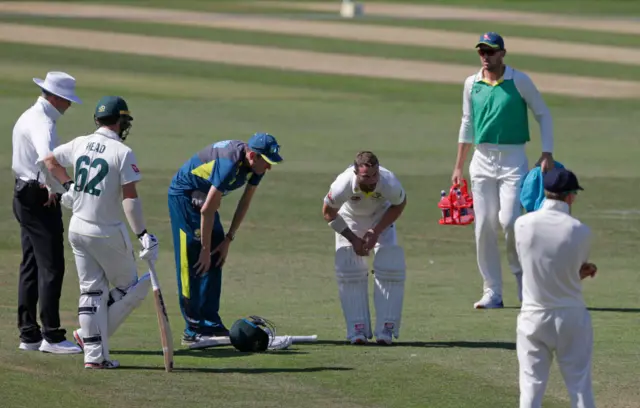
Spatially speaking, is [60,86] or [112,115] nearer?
[112,115]

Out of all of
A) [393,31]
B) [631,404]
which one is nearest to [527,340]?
[631,404]

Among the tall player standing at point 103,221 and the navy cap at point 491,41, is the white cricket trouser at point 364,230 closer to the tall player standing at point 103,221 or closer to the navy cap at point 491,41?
the tall player standing at point 103,221

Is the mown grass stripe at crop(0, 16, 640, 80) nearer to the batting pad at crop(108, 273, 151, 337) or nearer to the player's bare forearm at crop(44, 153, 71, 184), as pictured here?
the batting pad at crop(108, 273, 151, 337)

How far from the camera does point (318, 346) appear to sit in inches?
439

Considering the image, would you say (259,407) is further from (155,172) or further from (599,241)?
(155,172)

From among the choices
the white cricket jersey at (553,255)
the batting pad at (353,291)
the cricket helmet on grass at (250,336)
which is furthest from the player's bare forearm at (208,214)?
the white cricket jersey at (553,255)

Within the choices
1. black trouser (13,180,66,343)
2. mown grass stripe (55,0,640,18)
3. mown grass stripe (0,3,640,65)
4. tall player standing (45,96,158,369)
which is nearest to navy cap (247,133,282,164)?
tall player standing (45,96,158,369)

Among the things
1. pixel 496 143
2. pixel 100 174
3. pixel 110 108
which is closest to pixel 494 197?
pixel 496 143

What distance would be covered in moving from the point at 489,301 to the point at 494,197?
0.93 m

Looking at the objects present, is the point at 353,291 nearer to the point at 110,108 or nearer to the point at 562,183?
the point at 110,108

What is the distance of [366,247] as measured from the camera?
11.3 m

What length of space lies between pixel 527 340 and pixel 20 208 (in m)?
4.47

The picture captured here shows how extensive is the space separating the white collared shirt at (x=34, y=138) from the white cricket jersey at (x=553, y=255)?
13.3 feet

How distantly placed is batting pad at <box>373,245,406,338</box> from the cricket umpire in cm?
232
